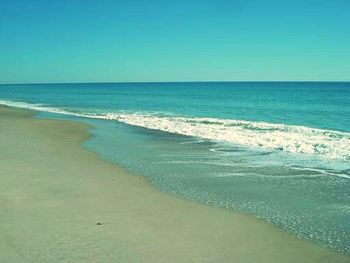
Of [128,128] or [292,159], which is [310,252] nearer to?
[292,159]

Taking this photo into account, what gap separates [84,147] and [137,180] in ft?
23.4

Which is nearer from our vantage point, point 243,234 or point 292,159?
point 243,234

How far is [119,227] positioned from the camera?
796 cm

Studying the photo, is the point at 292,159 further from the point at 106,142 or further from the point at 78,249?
the point at 78,249

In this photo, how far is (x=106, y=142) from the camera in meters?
20.6

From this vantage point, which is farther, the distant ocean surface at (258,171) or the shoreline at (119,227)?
the distant ocean surface at (258,171)

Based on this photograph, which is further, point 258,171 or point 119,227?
point 258,171

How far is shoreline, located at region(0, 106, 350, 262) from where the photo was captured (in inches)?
268

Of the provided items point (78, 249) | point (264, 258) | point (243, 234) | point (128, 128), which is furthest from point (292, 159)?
point (128, 128)

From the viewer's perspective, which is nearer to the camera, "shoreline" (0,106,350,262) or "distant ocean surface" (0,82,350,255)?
"shoreline" (0,106,350,262)

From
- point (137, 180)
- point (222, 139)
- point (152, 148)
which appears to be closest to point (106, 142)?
point (152, 148)

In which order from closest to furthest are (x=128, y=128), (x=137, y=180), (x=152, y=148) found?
(x=137, y=180) → (x=152, y=148) → (x=128, y=128)

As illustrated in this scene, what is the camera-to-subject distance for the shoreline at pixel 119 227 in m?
6.81

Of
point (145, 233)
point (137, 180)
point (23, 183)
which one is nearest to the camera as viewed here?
point (145, 233)
